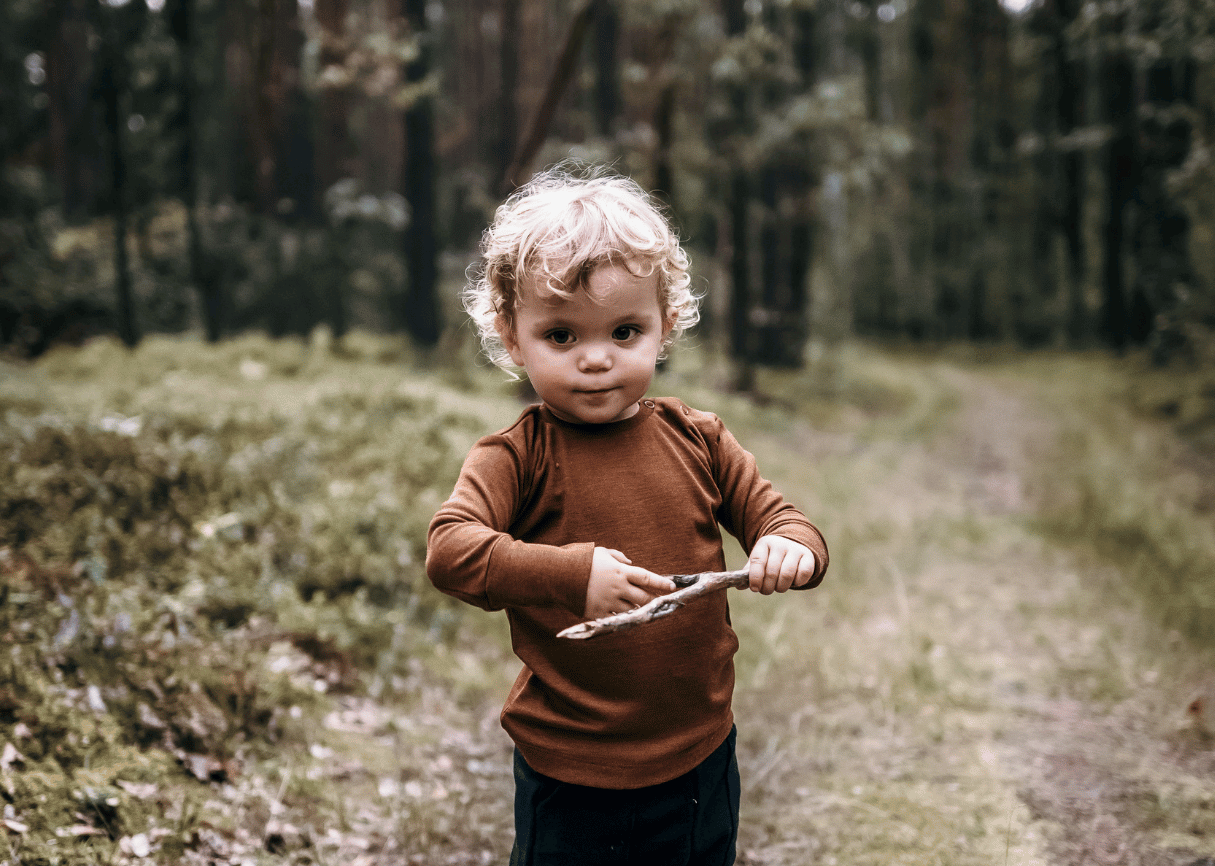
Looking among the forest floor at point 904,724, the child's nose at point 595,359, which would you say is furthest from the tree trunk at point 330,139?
the child's nose at point 595,359

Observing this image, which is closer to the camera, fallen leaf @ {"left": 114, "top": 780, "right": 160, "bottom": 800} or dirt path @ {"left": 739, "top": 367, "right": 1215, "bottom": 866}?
fallen leaf @ {"left": 114, "top": 780, "right": 160, "bottom": 800}

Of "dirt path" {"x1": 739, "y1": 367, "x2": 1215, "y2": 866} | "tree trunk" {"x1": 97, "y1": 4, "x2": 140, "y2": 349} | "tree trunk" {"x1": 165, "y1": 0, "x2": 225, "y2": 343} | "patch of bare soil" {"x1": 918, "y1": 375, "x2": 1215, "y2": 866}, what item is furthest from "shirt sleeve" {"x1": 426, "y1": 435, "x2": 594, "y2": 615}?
"tree trunk" {"x1": 165, "y1": 0, "x2": 225, "y2": 343}

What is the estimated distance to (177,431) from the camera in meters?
5.62

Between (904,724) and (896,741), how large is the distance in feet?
0.57

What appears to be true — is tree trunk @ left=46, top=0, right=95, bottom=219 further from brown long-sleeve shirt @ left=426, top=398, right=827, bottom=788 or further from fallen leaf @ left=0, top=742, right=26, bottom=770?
brown long-sleeve shirt @ left=426, top=398, right=827, bottom=788

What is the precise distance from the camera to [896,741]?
11.8 feet

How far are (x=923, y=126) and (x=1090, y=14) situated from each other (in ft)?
62.0

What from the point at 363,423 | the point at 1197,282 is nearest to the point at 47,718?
the point at 363,423

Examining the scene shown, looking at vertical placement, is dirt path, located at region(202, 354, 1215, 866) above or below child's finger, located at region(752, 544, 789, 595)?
below

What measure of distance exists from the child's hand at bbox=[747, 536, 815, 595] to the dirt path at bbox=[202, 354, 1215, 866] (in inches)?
64.4

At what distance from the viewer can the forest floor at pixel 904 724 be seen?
9.21ft

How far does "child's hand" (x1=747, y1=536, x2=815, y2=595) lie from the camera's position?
1631mm

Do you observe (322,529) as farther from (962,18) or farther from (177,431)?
(962,18)

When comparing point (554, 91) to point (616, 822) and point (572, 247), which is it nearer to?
point (572, 247)
